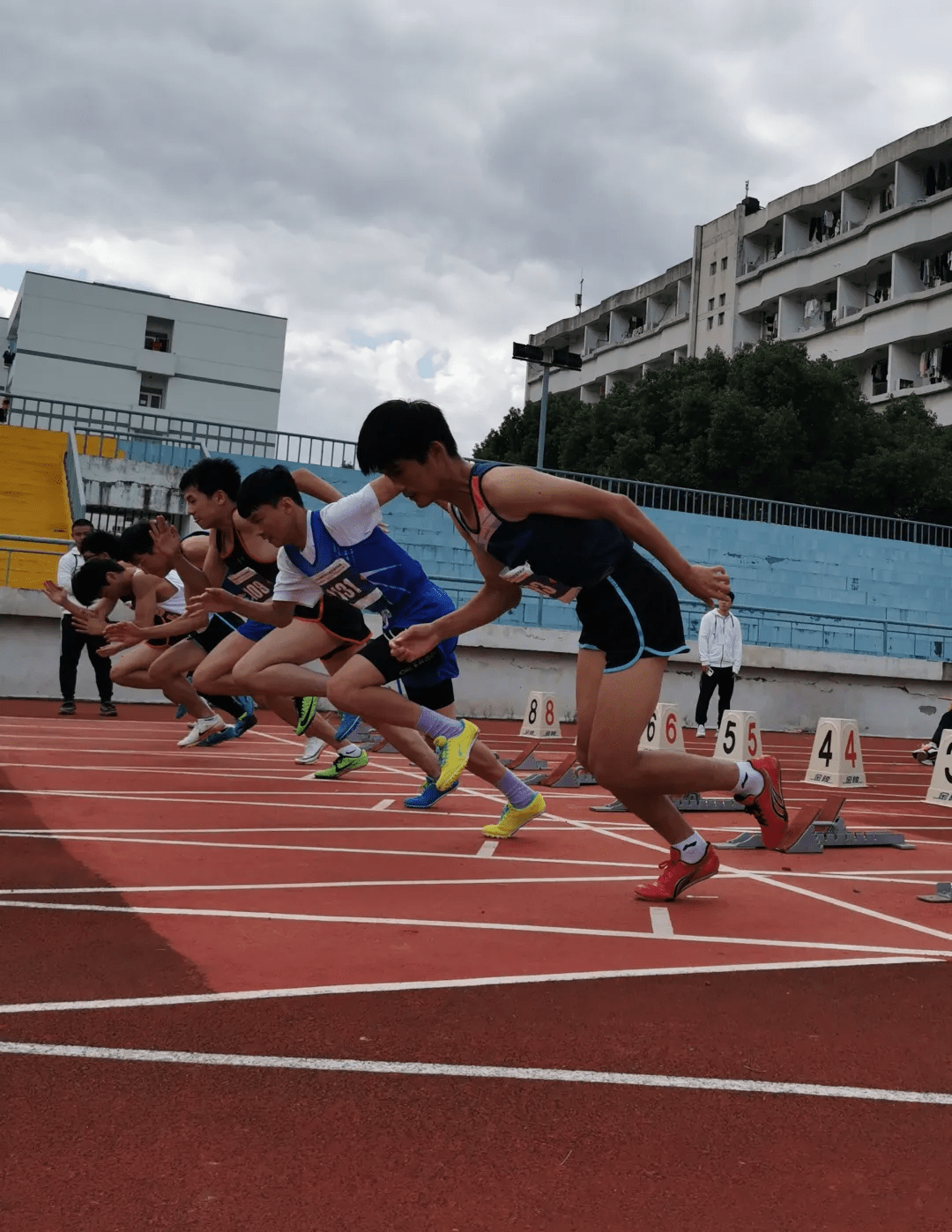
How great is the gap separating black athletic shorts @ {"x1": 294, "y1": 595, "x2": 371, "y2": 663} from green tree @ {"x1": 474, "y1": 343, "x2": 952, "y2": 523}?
27.6 metres

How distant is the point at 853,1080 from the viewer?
2.51 metres

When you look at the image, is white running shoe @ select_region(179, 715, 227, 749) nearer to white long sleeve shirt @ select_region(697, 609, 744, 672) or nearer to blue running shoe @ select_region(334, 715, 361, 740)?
blue running shoe @ select_region(334, 715, 361, 740)

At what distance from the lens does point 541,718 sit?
41.4ft

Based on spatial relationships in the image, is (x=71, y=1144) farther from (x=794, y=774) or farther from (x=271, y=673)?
(x=794, y=774)

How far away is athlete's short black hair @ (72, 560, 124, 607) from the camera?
9.12 metres

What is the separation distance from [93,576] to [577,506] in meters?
6.43

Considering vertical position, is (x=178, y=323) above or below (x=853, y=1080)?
above

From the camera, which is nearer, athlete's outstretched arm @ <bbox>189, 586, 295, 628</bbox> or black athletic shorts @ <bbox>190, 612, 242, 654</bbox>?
athlete's outstretched arm @ <bbox>189, 586, 295, 628</bbox>

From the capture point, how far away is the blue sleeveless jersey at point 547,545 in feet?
12.5

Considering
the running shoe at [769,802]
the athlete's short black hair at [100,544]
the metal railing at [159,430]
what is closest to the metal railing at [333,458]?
the metal railing at [159,430]

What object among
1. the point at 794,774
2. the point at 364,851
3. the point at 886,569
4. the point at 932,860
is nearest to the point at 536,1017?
the point at 364,851

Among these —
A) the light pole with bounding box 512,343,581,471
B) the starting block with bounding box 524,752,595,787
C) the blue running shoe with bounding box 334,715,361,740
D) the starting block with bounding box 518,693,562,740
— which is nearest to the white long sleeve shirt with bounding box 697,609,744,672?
the starting block with bounding box 518,693,562,740

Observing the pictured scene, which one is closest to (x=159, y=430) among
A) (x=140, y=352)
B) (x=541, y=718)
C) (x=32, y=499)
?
(x=32, y=499)

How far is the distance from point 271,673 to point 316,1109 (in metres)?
4.88
